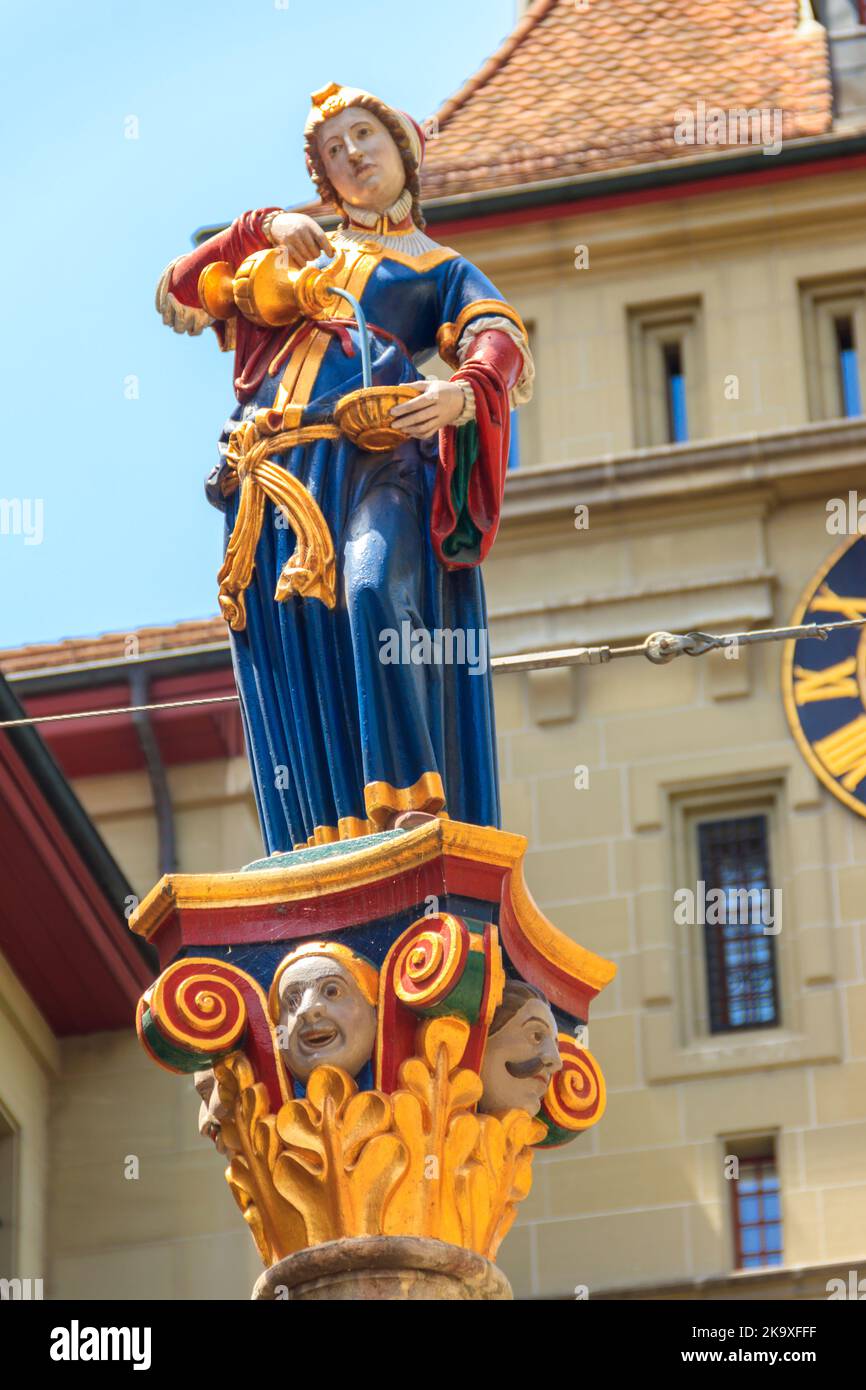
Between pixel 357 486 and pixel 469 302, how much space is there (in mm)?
616

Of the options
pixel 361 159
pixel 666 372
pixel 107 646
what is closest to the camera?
pixel 361 159

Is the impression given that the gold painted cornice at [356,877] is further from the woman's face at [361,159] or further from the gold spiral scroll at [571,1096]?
the woman's face at [361,159]

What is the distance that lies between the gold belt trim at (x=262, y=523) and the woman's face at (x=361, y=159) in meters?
0.77

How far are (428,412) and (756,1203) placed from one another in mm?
12628

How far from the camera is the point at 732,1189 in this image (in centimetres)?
2106

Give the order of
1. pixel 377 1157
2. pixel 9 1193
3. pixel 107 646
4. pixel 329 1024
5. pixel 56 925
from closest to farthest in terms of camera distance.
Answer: pixel 377 1157 → pixel 329 1024 → pixel 56 925 → pixel 9 1193 → pixel 107 646

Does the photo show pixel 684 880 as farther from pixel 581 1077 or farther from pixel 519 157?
pixel 581 1077

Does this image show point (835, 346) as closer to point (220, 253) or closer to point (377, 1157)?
point (220, 253)

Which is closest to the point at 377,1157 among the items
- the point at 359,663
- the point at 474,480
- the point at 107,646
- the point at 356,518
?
the point at 359,663

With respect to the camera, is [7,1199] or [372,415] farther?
[7,1199]

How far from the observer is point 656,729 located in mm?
21766

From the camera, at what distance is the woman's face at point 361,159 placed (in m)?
9.67

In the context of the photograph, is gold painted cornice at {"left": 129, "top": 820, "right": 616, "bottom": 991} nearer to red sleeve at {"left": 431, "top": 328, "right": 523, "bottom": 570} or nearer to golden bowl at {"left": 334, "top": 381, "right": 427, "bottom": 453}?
red sleeve at {"left": 431, "top": 328, "right": 523, "bottom": 570}
